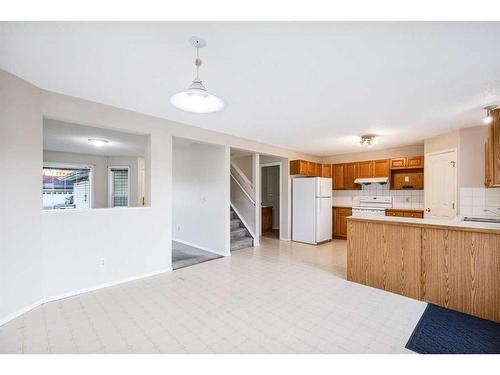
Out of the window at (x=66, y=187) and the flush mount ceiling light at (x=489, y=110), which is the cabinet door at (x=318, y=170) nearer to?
the flush mount ceiling light at (x=489, y=110)

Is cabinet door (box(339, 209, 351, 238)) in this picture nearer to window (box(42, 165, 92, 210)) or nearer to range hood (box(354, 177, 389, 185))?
range hood (box(354, 177, 389, 185))

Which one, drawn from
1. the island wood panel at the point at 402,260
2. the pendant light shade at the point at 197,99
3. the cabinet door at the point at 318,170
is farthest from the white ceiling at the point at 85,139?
the cabinet door at the point at 318,170

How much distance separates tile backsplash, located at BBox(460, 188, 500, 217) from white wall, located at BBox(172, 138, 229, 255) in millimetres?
4252

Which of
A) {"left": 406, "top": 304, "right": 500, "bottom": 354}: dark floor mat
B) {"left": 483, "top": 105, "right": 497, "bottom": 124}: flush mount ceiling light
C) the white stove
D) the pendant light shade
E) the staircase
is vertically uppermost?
{"left": 483, "top": 105, "right": 497, "bottom": 124}: flush mount ceiling light

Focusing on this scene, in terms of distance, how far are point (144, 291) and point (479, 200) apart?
5.49 m

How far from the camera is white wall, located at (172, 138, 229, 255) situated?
4703 millimetres

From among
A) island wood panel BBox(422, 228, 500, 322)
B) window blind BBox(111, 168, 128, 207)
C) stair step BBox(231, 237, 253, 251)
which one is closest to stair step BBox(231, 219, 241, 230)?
stair step BBox(231, 237, 253, 251)

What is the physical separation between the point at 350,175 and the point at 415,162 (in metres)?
1.50

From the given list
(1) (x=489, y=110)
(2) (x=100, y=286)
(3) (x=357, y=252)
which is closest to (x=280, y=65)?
(3) (x=357, y=252)

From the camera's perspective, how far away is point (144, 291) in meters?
3.01

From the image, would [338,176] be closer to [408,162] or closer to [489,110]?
[408,162]

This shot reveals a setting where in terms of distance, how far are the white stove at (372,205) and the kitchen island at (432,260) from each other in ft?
9.23
